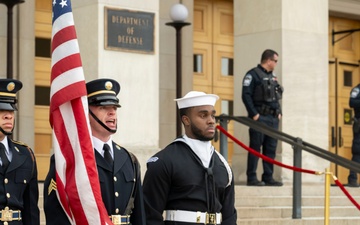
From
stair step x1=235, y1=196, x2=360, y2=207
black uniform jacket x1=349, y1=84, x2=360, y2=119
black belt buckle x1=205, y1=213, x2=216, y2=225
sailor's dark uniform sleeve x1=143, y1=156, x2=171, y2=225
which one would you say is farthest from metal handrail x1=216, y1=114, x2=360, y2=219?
sailor's dark uniform sleeve x1=143, y1=156, x2=171, y2=225

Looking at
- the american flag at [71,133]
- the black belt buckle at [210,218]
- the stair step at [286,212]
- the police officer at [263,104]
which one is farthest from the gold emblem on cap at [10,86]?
the police officer at [263,104]

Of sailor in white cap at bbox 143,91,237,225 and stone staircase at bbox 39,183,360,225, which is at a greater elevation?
sailor in white cap at bbox 143,91,237,225

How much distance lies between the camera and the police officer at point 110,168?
626cm

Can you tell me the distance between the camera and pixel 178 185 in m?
6.90

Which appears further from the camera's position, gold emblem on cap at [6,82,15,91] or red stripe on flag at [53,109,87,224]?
gold emblem on cap at [6,82,15,91]

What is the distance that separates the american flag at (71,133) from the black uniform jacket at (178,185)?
0.82 m

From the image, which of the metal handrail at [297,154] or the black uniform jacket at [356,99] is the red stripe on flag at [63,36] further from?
the black uniform jacket at [356,99]

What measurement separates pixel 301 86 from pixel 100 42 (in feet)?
12.7

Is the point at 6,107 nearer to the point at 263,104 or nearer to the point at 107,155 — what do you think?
the point at 107,155

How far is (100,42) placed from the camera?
40.1ft

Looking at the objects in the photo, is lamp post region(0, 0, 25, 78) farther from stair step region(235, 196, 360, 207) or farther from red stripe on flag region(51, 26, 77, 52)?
red stripe on flag region(51, 26, 77, 52)

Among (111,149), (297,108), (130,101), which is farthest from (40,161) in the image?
(111,149)

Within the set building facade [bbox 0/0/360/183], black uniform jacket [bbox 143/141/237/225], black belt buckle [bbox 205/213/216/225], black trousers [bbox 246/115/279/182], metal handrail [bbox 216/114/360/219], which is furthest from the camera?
black trousers [bbox 246/115/279/182]

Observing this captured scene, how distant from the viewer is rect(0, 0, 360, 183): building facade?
1240 cm
